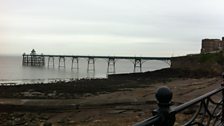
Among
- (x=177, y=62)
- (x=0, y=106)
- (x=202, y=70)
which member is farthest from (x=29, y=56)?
(x=0, y=106)

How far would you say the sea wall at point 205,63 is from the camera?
5637cm

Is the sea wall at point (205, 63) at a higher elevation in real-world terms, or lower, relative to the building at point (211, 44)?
lower

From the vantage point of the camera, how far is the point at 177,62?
6756 centimetres

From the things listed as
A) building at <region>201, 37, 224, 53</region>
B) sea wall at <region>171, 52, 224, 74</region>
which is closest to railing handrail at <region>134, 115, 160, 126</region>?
sea wall at <region>171, 52, 224, 74</region>

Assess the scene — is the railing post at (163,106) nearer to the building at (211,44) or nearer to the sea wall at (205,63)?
the sea wall at (205,63)

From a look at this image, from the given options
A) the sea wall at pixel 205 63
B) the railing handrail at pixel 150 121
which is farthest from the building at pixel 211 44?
the railing handrail at pixel 150 121

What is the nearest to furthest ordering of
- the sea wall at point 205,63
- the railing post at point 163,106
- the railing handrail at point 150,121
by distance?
the railing handrail at point 150,121
the railing post at point 163,106
the sea wall at point 205,63

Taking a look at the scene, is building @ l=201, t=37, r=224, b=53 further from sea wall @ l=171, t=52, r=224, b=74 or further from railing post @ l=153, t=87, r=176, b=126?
railing post @ l=153, t=87, r=176, b=126

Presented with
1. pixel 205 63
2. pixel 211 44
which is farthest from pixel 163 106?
pixel 211 44

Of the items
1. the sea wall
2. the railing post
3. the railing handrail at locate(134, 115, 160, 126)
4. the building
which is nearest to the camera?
the railing handrail at locate(134, 115, 160, 126)

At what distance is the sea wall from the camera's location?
5637cm

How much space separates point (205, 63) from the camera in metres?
58.5

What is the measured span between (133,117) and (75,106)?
24.9 ft

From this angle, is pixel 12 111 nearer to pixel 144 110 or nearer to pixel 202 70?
pixel 144 110
